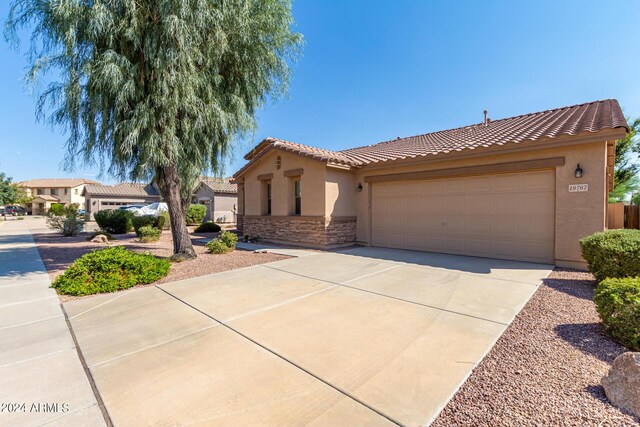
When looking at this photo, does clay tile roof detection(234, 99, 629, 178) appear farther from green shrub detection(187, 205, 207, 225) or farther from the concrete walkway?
green shrub detection(187, 205, 207, 225)

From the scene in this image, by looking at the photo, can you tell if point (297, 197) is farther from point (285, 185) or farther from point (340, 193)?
point (340, 193)

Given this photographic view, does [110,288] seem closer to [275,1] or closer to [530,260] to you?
[275,1]

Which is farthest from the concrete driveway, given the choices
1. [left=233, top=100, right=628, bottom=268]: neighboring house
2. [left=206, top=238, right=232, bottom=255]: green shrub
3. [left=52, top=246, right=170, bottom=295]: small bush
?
[left=206, top=238, right=232, bottom=255]: green shrub

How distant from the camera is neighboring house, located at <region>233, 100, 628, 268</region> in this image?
706cm

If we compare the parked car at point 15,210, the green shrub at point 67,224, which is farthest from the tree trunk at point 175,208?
the parked car at point 15,210

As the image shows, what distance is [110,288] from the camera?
5527 millimetres

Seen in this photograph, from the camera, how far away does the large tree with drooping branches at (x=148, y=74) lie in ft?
21.2

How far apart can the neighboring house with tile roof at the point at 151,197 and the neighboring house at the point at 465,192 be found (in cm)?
1441

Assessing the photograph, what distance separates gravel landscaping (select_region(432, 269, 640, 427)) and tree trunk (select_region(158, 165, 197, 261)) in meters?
8.15

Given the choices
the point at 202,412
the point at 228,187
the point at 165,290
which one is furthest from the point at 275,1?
the point at 228,187

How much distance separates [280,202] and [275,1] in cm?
713

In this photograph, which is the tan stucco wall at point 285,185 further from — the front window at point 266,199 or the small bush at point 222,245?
the small bush at point 222,245

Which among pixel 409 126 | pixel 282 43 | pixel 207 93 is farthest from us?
pixel 409 126

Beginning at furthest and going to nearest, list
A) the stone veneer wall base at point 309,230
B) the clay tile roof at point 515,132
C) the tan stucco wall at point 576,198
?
the stone veneer wall base at point 309,230 → the clay tile roof at point 515,132 → the tan stucco wall at point 576,198
